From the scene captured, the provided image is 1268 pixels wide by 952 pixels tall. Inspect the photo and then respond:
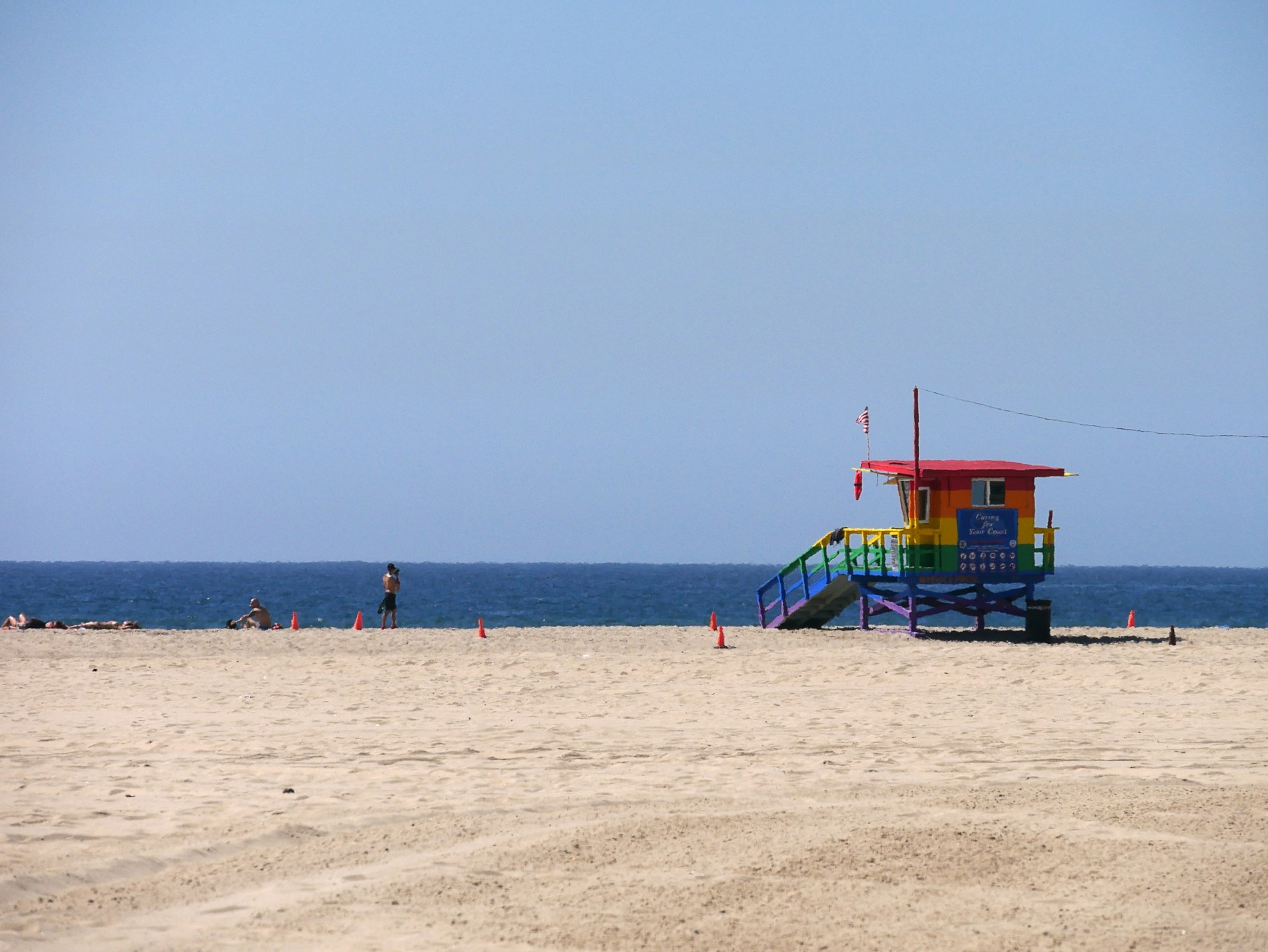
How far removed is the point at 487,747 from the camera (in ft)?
42.3

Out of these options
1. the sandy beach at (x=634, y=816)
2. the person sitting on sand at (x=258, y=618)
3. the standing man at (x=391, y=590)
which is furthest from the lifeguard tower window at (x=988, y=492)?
the person sitting on sand at (x=258, y=618)

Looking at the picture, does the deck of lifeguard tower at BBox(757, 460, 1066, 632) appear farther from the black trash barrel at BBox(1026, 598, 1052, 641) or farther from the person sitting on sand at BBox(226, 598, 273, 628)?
the person sitting on sand at BBox(226, 598, 273, 628)

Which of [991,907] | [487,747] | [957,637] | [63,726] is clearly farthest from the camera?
[957,637]

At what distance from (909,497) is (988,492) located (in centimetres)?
171

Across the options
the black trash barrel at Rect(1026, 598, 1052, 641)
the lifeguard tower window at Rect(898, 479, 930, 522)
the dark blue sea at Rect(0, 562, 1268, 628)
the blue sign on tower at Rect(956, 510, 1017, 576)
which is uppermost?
the lifeguard tower window at Rect(898, 479, 930, 522)

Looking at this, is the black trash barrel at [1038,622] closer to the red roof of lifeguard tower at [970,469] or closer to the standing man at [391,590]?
the red roof of lifeguard tower at [970,469]

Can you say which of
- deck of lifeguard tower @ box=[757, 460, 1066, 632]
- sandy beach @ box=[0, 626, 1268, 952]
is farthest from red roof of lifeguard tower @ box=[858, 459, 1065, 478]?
sandy beach @ box=[0, 626, 1268, 952]

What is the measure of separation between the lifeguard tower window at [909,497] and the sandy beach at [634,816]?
11.1 metres

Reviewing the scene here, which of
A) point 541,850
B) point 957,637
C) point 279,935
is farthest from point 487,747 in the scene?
point 957,637

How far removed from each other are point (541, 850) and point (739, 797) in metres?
2.19

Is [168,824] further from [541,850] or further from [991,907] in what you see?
[991,907]

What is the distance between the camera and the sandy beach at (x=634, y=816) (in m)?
7.46

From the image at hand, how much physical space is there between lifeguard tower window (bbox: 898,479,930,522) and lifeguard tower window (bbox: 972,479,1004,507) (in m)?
1.02

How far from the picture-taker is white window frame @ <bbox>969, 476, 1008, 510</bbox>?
2984cm
